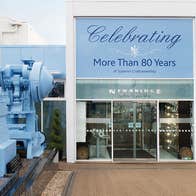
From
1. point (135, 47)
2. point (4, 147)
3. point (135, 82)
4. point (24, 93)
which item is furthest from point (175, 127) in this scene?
point (4, 147)

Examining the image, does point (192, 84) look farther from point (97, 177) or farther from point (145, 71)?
point (97, 177)

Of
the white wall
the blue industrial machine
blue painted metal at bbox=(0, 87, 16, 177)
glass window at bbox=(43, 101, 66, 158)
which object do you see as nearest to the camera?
blue painted metal at bbox=(0, 87, 16, 177)

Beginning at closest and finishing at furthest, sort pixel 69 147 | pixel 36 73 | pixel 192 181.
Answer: pixel 36 73, pixel 192 181, pixel 69 147

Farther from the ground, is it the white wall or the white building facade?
the white wall

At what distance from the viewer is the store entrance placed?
13.5 m

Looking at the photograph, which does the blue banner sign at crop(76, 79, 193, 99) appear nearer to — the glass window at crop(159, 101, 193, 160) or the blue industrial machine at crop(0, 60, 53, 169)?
the glass window at crop(159, 101, 193, 160)

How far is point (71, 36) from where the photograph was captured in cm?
1327

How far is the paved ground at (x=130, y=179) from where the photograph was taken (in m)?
8.56

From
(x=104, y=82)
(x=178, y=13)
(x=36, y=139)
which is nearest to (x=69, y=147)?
(x=104, y=82)

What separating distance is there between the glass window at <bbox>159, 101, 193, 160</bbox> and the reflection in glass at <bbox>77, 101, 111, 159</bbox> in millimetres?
1856

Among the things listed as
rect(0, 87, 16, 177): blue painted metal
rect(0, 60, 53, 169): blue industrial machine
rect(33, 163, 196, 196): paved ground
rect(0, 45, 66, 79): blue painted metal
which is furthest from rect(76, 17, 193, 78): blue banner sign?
rect(0, 87, 16, 177): blue painted metal

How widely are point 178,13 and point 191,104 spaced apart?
3.12 m

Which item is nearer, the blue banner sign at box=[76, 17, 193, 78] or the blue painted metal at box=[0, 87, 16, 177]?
the blue painted metal at box=[0, 87, 16, 177]

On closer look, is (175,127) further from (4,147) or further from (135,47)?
(4,147)
